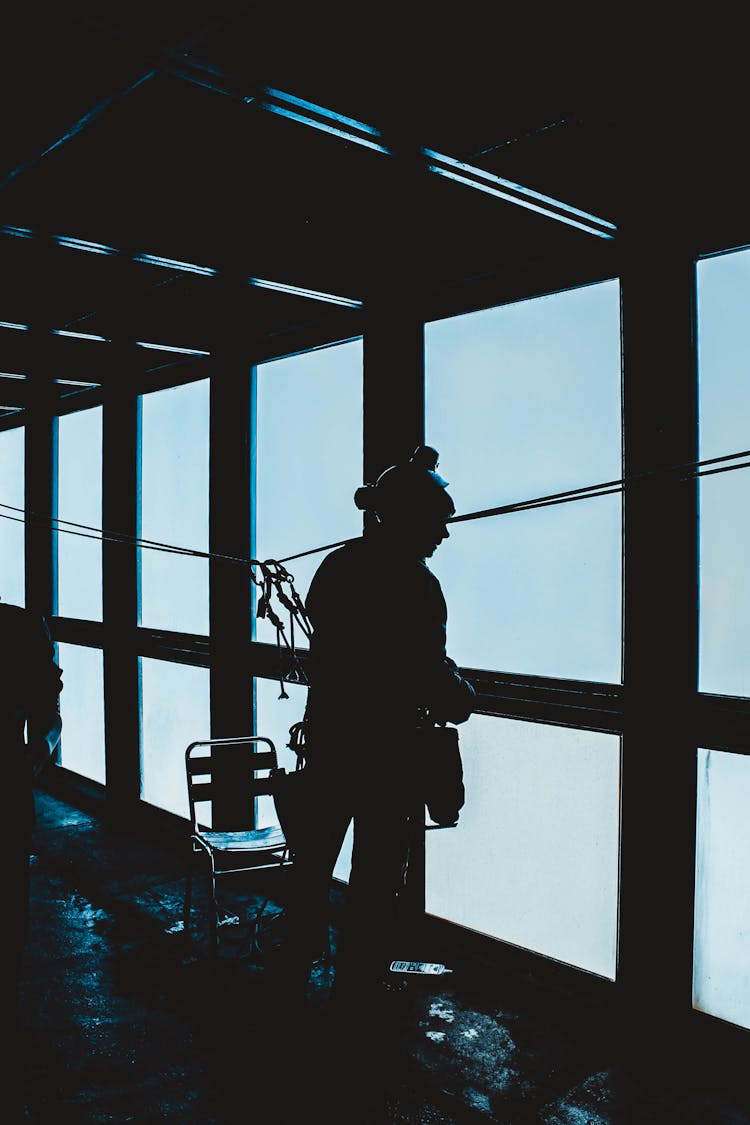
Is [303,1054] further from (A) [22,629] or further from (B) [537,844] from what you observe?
(A) [22,629]

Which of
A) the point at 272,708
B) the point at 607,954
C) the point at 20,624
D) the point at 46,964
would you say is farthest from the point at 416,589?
the point at 46,964

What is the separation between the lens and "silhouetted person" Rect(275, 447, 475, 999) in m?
2.77

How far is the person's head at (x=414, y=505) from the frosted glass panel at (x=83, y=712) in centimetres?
414

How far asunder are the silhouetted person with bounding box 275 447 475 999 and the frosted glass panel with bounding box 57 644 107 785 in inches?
153

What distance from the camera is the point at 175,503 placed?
5.56 meters

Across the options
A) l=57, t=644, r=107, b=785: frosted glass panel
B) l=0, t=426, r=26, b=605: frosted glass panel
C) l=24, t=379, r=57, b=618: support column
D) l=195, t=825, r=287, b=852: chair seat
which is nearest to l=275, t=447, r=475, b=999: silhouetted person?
l=195, t=825, r=287, b=852: chair seat

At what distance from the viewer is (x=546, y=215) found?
299 cm

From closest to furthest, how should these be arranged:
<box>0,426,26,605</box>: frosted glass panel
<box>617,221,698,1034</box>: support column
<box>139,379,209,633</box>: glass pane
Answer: <box>617,221,698,1034</box>: support column
<box>139,379,209,633</box>: glass pane
<box>0,426,26,605</box>: frosted glass panel

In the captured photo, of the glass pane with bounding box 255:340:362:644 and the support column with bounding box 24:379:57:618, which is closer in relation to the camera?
the glass pane with bounding box 255:340:362:644

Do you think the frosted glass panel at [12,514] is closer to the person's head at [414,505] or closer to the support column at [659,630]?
the person's head at [414,505]

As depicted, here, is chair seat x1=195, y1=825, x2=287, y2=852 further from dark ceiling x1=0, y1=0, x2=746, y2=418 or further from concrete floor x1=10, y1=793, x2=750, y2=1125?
dark ceiling x1=0, y1=0, x2=746, y2=418

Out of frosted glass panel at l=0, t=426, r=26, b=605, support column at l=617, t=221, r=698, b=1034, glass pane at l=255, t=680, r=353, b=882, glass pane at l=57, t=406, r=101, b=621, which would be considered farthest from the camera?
frosted glass panel at l=0, t=426, r=26, b=605

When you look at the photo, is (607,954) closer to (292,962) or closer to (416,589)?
(292,962)

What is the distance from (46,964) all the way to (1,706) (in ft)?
6.30
